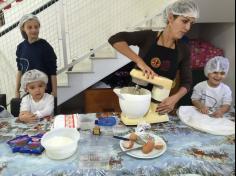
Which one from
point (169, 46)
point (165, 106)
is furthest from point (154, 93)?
point (169, 46)

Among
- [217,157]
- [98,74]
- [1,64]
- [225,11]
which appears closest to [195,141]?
[217,157]

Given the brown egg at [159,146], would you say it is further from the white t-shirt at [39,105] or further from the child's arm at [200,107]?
the white t-shirt at [39,105]

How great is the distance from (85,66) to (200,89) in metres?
1.41

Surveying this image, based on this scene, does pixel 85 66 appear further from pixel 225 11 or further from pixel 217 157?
pixel 217 157

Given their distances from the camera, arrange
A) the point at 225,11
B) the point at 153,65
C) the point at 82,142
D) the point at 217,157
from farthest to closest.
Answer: the point at 225,11, the point at 153,65, the point at 82,142, the point at 217,157

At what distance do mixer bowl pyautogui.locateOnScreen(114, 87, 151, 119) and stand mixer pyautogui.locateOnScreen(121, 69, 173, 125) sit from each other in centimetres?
3

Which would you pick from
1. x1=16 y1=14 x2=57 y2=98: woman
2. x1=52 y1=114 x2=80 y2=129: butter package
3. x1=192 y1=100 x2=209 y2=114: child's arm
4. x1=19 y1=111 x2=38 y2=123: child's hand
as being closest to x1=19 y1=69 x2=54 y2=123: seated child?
x1=19 y1=111 x2=38 y2=123: child's hand

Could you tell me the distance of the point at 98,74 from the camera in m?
2.58

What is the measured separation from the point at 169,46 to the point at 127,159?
0.72 meters

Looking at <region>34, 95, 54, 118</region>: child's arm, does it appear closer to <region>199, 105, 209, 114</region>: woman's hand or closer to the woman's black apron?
the woman's black apron

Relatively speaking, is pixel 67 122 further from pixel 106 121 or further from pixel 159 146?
pixel 159 146

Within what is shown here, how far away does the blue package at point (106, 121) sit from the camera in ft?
4.15

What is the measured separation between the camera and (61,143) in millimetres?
1011

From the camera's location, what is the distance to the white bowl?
948mm
